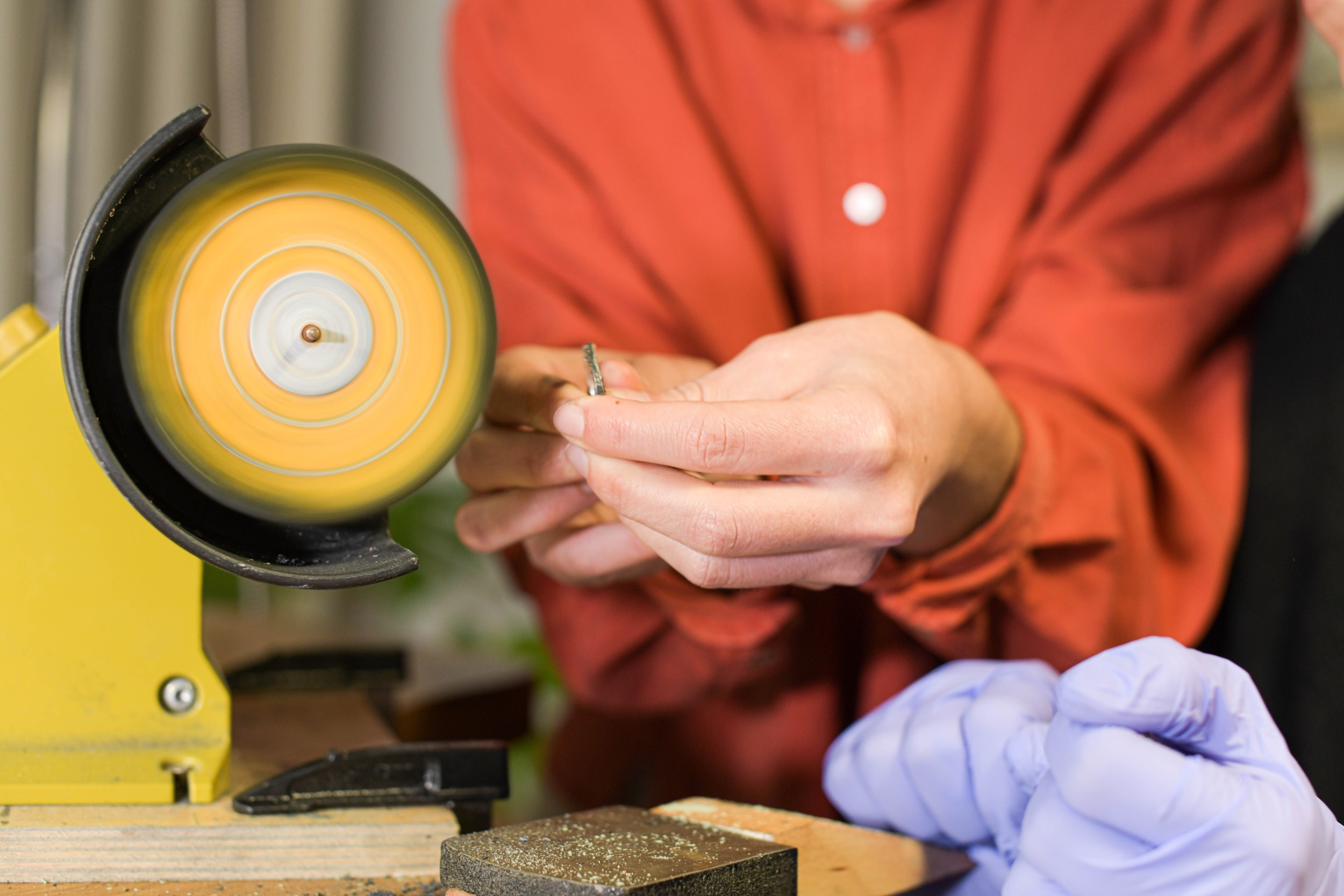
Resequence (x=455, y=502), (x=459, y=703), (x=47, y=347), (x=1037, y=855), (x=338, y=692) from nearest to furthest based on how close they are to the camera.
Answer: (x=1037, y=855) → (x=47, y=347) → (x=338, y=692) → (x=459, y=703) → (x=455, y=502)

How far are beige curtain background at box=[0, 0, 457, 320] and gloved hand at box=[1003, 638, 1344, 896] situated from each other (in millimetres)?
1554

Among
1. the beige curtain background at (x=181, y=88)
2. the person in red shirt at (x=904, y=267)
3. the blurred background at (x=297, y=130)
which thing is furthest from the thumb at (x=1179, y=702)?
the beige curtain background at (x=181, y=88)

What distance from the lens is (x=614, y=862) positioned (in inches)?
16.0

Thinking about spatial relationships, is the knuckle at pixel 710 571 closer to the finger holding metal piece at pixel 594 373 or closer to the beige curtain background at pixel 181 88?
the finger holding metal piece at pixel 594 373

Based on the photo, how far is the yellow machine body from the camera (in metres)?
0.54

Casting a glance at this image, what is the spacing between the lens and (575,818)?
48cm

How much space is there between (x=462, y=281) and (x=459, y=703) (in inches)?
26.3

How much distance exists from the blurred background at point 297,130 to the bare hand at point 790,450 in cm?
Answer: 62

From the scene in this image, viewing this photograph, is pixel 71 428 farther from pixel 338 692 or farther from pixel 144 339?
pixel 338 692

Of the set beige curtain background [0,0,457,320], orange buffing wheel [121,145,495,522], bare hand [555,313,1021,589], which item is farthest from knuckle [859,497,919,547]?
beige curtain background [0,0,457,320]

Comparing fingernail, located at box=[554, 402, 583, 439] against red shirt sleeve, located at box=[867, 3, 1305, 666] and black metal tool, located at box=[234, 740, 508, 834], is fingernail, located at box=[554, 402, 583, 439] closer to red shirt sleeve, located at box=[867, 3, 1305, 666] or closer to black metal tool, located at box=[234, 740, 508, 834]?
black metal tool, located at box=[234, 740, 508, 834]

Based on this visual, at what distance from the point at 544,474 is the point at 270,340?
181mm

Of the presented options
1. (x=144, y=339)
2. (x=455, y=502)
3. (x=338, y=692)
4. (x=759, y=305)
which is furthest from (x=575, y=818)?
(x=455, y=502)

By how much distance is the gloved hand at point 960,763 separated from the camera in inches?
19.7
